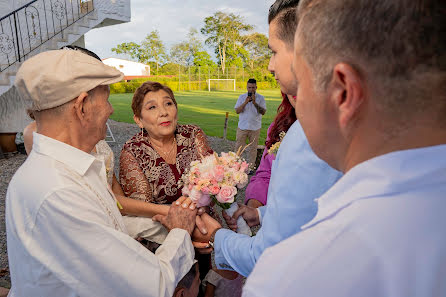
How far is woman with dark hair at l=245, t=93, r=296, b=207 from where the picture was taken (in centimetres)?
308

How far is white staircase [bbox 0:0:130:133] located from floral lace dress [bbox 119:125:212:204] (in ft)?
30.1

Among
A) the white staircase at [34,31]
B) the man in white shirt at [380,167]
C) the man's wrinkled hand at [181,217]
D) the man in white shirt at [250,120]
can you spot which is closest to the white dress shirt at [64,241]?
the man's wrinkled hand at [181,217]

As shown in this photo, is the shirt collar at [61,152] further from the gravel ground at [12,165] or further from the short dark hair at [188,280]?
the gravel ground at [12,165]

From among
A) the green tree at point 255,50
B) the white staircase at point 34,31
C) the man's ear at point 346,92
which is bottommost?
the man's ear at point 346,92

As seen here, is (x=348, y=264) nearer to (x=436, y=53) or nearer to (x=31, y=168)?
(x=436, y=53)

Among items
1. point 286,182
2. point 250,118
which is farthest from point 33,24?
point 286,182

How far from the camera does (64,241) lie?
1.39 meters

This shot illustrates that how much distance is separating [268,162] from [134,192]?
1.39 m

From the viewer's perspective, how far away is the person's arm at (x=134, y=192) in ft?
8.68

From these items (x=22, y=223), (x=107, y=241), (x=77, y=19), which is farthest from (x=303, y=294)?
(x=77, y=19)

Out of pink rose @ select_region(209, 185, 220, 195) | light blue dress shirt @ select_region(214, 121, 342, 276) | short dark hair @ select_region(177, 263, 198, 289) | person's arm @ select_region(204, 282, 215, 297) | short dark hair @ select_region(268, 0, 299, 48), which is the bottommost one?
person's arm @ select_region(204, 282, 215, 297)

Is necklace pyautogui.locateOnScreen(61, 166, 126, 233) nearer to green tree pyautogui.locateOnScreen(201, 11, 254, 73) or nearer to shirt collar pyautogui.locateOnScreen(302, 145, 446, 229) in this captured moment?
shirt collar pyautogui.locateOnScreen(302, 145, 446, 229)

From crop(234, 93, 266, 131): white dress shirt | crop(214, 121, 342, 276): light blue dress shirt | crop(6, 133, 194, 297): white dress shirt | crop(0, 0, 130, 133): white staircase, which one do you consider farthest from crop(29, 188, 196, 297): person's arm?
crop(0, 0, 130, 133): white staircase

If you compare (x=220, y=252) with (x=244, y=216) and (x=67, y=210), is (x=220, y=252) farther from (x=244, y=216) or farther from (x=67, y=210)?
(x=67, y=210)
